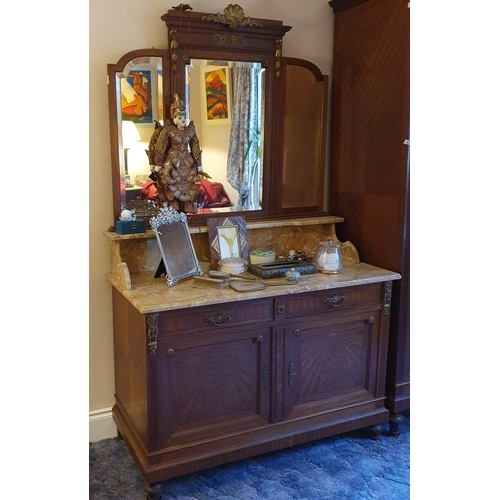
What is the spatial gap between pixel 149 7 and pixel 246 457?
1966mm

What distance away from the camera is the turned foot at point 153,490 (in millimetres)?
2186

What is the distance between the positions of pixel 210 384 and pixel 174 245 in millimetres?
601

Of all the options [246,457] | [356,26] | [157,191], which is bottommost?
[246,457]

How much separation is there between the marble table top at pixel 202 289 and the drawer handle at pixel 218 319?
71 mm

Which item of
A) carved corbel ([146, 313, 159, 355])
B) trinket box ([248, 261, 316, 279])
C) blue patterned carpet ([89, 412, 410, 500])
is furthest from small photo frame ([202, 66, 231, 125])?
blue patterned carpet ([89, 412, 410, 500])

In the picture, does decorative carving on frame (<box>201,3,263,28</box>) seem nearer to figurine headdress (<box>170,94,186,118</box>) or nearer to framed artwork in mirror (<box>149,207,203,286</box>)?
figurine headdress (<box>170,94,186,118</box>)

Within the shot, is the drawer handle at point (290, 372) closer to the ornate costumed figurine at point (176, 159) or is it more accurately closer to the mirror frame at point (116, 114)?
the ornate costumed figurine at point (176, 159)

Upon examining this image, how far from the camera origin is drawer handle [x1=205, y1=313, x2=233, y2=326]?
7.22 ft

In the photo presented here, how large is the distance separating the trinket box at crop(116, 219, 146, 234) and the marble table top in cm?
21

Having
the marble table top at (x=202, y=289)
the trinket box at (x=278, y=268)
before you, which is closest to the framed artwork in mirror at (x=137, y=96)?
the marble table top at (x=202, y=289)

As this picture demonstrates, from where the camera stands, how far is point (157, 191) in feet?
8.23

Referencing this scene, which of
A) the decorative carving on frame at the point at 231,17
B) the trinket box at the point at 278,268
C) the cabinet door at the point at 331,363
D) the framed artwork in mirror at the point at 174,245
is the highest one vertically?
the decorative carving on frame at the point at 231,17
